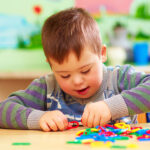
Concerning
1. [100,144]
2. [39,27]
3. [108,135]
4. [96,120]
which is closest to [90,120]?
[96,120]

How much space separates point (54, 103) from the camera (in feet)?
4.27

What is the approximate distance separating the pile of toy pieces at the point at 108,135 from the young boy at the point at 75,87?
7 cm

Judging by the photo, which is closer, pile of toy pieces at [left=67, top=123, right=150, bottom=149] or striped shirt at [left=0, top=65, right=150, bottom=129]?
pile of toy pieces at [left=67, top=123, right=150, bottom=149]

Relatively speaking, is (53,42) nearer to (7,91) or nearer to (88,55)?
(88,55)

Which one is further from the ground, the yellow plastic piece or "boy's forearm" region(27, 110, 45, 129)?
the yellow plastic piece

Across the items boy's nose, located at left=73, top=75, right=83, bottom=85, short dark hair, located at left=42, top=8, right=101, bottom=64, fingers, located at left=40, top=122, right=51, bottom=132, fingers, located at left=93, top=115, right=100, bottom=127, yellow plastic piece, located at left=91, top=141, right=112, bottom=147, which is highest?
short dark hair, located at left=42, top=8, right=101, bottom=64

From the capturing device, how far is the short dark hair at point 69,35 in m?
1.11

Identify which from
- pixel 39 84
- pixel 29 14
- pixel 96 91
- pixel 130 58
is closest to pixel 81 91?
pixel 96 91

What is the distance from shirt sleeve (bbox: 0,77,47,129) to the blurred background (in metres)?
1.67

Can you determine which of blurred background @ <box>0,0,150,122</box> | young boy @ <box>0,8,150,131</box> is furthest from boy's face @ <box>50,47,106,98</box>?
blurred background @ <box>0,0,150,122</box>

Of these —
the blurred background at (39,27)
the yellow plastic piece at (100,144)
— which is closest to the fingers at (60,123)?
the yellow plastic piece at (100,144)

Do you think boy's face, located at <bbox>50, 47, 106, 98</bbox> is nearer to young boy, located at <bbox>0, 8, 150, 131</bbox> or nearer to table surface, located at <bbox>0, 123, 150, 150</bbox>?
young boy, located at <bbox>0, 8, 150, 131</bbox>

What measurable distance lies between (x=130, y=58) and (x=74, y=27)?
1869 mm

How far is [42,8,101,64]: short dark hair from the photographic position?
1.11 metres
